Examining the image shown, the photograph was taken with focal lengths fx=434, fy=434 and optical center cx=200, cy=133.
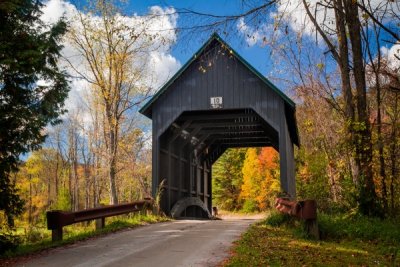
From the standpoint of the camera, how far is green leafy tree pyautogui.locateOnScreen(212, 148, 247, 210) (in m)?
52.9

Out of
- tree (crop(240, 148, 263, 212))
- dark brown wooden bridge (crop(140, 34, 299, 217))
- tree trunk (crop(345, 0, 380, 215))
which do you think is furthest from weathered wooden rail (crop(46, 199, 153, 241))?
tree (crop(240, 148, 263, 212))

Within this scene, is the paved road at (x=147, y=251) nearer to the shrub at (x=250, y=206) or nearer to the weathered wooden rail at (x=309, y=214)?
the weathered wooden rail at (x=309, y=214)

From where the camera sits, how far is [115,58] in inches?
854

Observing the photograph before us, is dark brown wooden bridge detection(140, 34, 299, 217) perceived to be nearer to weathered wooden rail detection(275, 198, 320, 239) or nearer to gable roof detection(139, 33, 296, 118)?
gable roof detection(139, 33, 296, 118)

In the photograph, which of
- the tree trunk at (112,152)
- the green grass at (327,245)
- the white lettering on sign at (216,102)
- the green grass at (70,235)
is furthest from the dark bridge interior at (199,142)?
the green grass at (327,245)

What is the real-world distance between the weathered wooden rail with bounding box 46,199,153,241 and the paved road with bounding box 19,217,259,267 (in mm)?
797

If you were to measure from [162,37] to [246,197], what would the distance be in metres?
44.0

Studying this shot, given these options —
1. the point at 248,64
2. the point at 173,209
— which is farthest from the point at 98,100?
the point at 248,64

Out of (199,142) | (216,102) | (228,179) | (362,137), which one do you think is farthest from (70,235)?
(228,179)

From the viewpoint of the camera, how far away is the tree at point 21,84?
30.2 feet

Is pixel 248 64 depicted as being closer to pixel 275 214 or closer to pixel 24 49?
pixel 275 214

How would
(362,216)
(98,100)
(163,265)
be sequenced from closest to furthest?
1. (163,265)
2. (362,216)
3. (98,100)

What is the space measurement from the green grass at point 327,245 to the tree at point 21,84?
5.14 metres

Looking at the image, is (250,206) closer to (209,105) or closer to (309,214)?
(209,105)
